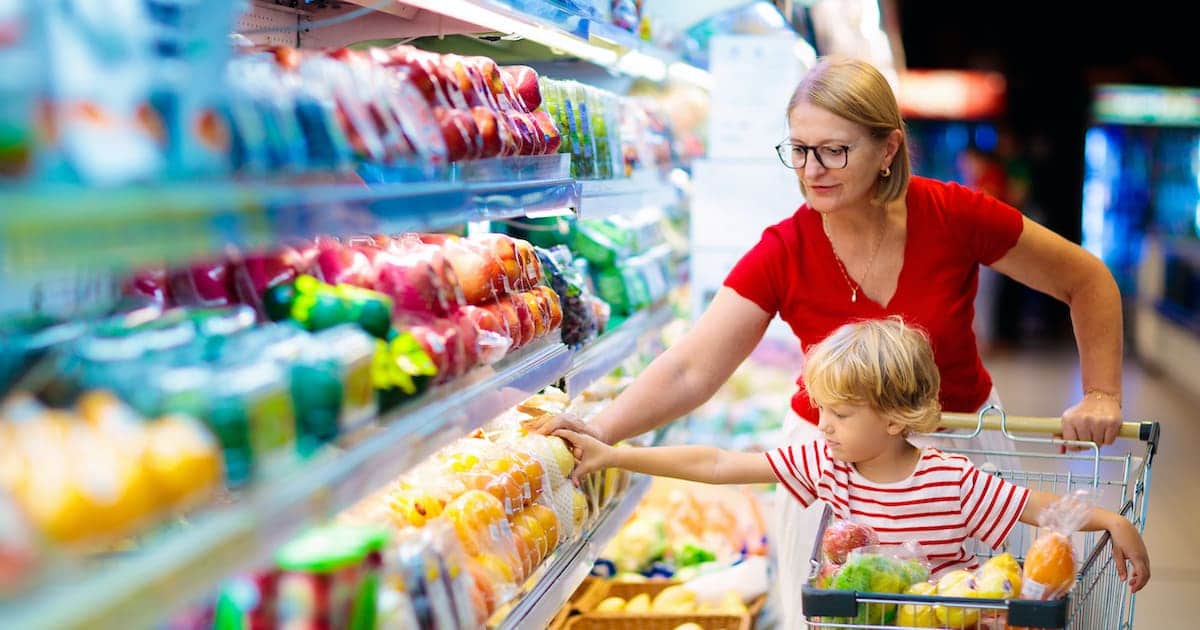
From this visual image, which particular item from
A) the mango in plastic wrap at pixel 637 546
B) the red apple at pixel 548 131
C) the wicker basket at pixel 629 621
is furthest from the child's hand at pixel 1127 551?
the mango in plastic wrap at pixel 637 546

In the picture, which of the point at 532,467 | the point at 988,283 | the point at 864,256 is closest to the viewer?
the point at 532,467

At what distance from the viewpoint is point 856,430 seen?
7.80 feet

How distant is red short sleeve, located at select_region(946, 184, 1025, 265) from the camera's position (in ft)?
9.55

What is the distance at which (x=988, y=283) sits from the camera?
40.4 ft

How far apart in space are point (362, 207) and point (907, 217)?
1.64 metres

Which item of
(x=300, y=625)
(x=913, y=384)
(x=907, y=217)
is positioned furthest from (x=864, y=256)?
(x=300, y=625)

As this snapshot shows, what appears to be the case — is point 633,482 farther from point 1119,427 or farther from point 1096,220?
point 1096,220

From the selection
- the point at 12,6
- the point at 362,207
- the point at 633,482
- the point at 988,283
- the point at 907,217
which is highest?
the point at 12,6

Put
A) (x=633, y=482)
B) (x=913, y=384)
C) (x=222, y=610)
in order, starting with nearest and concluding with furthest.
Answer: (x=222, y=610) → (x=913, y=384) → (x=633, y=482)

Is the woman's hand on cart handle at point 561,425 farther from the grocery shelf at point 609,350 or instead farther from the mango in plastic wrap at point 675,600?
the mango in plastic wrap at point 675,600

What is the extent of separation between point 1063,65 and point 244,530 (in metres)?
16.0

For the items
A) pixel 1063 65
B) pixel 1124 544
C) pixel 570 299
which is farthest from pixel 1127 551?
pixel 1063 65

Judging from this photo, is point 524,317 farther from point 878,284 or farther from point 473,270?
point 878,284

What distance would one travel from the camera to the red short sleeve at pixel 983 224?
291 cm
